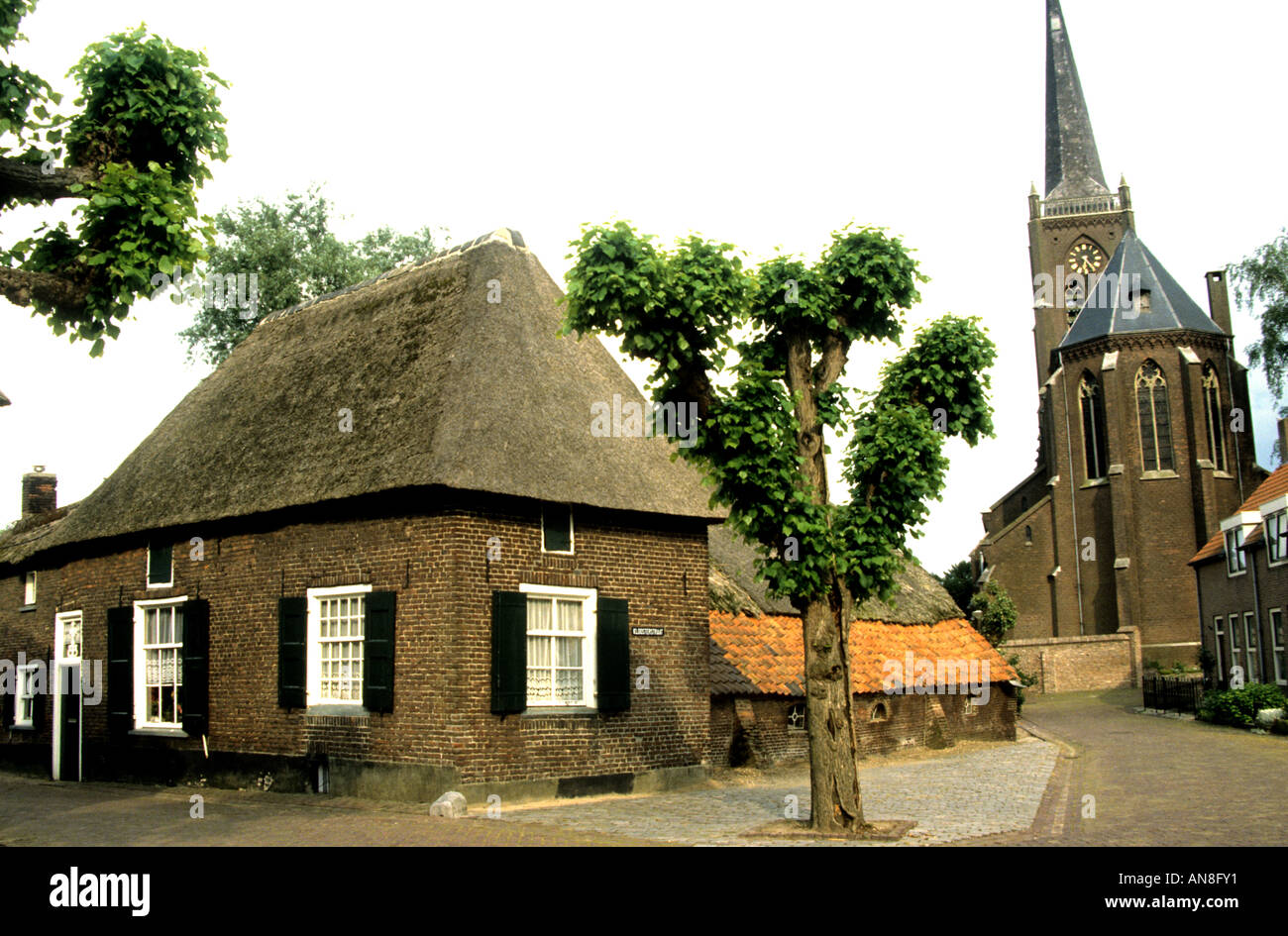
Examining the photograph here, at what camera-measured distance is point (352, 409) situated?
1644 centimetres

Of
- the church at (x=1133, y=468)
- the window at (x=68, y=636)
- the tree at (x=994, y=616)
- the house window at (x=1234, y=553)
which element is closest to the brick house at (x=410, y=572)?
the window at (x=68, y=636)

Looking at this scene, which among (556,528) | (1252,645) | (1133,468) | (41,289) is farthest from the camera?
(1133,468)

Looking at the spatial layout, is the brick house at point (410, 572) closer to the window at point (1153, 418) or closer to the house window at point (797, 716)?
the house window at point (797, 716)

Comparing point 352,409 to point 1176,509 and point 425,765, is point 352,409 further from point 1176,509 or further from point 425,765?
point 1176,509

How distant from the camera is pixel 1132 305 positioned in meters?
52.9

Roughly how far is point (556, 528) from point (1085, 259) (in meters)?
57.7

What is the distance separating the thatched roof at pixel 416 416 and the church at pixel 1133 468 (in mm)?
35810

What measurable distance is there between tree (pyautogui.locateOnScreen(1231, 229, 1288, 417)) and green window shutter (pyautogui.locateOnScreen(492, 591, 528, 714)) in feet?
116

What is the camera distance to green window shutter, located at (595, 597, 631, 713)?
15.5 m

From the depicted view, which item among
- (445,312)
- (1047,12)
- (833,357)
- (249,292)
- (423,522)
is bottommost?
(423,522)

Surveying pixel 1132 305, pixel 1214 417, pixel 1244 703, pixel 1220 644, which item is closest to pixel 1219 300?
pixel 1132 305

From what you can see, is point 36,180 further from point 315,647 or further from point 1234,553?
point 1234,553
